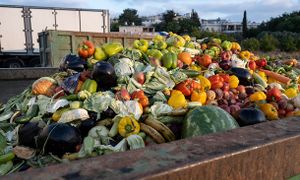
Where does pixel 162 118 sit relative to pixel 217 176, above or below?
below

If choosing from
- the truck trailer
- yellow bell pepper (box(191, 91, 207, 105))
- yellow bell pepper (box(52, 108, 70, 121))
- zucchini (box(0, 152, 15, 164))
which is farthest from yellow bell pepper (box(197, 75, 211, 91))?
the truck trailer

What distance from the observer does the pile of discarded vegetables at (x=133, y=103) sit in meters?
2.93

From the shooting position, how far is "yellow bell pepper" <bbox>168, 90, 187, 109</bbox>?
3.48m

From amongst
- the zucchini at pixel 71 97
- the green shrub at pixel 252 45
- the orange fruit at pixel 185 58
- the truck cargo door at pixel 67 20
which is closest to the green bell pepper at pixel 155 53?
the orange fruit at pixel 185 58

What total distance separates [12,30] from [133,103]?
12.7 m

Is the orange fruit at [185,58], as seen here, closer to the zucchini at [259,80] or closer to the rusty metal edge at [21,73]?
the zucchini at [259,80]

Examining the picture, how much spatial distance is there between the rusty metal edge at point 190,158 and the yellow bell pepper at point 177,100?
1.81 metres

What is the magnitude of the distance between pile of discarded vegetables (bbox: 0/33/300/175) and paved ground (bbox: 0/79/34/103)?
59.9 inches

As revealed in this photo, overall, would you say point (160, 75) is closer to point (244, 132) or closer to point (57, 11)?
point (244, 132)

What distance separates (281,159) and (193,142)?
1.39ft

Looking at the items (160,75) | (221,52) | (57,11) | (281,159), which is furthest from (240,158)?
(57,11)

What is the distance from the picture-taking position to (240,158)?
134 cm

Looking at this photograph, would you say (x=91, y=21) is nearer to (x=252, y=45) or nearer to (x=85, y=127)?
(x=85, y=127)

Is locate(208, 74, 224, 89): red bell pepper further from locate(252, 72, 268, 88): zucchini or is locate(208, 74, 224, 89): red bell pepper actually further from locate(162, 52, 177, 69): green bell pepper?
locate(252, 72, 268, 88): zucchini
